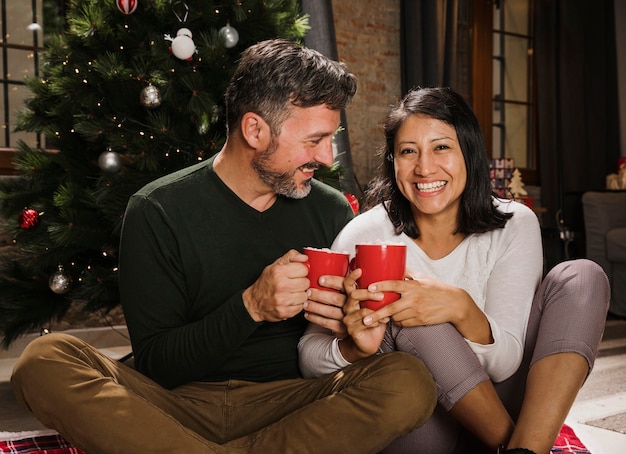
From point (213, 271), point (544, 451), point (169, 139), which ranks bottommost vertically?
point (544, 451)


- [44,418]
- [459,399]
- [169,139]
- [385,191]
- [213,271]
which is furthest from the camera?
A: [169,139]

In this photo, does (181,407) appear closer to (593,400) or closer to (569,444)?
(569,444)

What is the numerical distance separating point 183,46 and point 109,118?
14.5 inches

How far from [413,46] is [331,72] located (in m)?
3.46

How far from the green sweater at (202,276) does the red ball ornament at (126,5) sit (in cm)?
104

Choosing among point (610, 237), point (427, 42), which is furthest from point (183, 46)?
point (610, 237)

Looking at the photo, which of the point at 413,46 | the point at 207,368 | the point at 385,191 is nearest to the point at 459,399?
the point at 207,368

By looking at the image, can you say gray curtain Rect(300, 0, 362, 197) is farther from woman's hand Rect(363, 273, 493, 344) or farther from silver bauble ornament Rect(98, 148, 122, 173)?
woman's hand Rect(363, 273, 493, 344)

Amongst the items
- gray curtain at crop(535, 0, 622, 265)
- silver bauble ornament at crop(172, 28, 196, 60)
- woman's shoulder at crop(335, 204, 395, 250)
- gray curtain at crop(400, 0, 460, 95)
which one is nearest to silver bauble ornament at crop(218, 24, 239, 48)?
silver bauble ornament at crop(172, 28, 196, 60)

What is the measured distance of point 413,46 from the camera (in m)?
4.95

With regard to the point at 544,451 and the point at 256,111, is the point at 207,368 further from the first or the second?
the point at 544,451

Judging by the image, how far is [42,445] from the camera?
6.05 feet

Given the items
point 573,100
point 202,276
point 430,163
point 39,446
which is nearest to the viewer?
point 202,276

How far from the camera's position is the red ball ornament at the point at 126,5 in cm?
248
